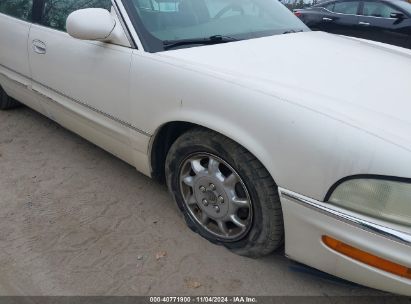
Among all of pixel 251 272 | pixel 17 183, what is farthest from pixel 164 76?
pixel 17 183

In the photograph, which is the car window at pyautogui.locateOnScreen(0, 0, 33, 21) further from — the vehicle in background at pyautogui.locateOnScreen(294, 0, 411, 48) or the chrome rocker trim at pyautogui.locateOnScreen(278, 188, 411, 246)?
the vehicle in background at pyautogui.locateOnScreen(294, 0, 411, 48)

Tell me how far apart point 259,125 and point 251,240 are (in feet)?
2.29

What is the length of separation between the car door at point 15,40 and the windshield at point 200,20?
4.20 feet

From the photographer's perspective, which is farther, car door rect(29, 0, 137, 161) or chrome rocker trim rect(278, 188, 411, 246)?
car door rect(29, 0, 137, 161)

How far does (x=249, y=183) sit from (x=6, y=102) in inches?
132

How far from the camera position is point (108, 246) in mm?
2463

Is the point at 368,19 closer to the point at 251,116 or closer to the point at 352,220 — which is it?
the point at 251,116

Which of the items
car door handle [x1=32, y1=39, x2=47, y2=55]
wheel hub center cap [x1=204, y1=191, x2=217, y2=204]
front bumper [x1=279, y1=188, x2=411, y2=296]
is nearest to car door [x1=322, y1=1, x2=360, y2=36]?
car door handle [x1=32, y1=39, x2=47, y2=55]

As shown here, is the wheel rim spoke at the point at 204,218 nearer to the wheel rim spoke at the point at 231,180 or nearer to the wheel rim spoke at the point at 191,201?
the wheel rim spoke at the point at 191,201

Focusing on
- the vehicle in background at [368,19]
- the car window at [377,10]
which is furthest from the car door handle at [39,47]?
the car window at [377,10]

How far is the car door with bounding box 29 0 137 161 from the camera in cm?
251

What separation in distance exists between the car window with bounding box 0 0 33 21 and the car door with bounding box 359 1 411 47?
6.20 metres

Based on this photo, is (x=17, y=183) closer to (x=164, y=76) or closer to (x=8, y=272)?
(x=8, y=272)

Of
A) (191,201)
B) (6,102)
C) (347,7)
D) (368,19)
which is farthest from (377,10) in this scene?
(191,201)
